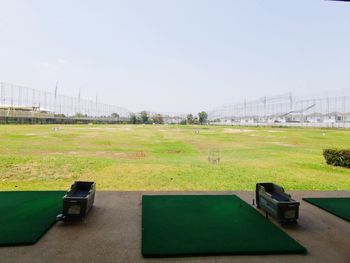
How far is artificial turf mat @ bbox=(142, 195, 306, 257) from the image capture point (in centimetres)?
489

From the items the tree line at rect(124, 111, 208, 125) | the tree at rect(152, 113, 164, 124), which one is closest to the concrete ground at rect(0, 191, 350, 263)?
the tree line at rect(124, 111, 208, 125)

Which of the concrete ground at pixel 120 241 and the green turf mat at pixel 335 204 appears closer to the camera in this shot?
the concrete ground at pixel 120 241

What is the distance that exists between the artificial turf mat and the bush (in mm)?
11070

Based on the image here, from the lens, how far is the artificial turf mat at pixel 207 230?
4891mm

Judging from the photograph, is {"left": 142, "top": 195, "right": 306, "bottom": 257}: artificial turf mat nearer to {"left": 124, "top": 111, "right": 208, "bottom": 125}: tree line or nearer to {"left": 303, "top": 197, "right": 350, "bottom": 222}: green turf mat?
{"left": 303, "top": 197, "right": 350, "bottom": 222}: green turf mat

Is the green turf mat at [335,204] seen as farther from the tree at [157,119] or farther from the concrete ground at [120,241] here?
the tree at [157,119]

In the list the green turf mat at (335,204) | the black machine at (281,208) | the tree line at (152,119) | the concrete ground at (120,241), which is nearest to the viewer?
the concrete ground at (120,241)

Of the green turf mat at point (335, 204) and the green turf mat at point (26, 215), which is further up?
the green turf mat at point (26, 215)

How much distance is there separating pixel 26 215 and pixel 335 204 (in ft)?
28.6

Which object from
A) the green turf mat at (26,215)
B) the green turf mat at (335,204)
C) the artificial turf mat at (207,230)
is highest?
the green turf mat at (26,215)

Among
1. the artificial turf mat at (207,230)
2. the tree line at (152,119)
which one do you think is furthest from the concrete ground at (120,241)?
the tree line at (152,119)

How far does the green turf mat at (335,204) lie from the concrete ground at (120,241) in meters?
0.25

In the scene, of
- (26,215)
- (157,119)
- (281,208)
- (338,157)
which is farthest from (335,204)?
(157,119)

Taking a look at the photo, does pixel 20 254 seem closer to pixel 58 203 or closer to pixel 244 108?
pixel 58 203
